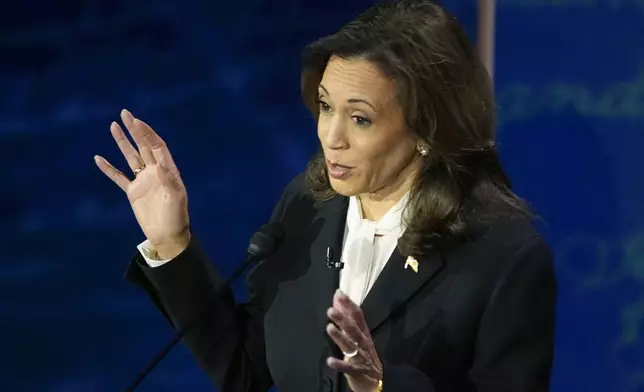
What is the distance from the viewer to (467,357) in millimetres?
1230

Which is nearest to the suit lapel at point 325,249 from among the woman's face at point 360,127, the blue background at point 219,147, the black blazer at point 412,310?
the black blazer at point 412,310

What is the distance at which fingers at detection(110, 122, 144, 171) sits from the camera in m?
1.32

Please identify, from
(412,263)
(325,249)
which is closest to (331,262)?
(325,249)

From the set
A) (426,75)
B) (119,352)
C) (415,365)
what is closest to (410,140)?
(426,75)

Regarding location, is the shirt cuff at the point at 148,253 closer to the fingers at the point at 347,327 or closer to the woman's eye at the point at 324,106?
the woman's eye at the point at 324,106

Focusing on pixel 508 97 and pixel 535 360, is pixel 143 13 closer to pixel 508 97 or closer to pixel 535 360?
pixel 508 97

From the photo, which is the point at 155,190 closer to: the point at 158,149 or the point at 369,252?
the point at 158,149

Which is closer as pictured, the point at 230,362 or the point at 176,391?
the point at 230,362

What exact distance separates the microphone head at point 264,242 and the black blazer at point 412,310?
7cm

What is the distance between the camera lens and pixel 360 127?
1.21 m

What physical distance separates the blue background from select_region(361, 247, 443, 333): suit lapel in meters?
0.81

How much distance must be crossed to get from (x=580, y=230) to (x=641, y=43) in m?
0.41

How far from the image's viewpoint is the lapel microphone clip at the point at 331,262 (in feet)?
4.26

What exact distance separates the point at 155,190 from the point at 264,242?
19cm
